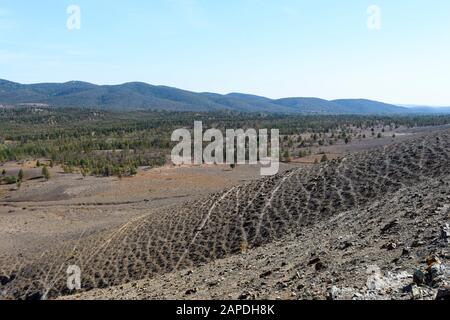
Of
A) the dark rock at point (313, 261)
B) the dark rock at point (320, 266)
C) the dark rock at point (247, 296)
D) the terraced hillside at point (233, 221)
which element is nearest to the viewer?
the dark rock at point (247, 296)

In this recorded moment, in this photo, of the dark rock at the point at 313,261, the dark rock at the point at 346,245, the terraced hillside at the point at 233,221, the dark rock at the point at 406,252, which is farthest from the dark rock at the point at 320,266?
the terraced hillside at the point at 233,221

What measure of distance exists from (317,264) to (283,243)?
5460 mm

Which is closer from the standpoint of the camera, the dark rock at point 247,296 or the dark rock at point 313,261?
the dark rock at point 247,296

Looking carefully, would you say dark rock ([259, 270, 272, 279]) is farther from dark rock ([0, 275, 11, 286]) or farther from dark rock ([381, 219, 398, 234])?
dark rock ([0, 275, 11, 286])

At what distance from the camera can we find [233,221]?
21.2 metres

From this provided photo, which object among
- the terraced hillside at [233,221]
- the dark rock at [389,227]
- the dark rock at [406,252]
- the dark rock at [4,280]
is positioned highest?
the dark rock at [406,252]

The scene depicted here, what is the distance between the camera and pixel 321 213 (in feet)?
62.8

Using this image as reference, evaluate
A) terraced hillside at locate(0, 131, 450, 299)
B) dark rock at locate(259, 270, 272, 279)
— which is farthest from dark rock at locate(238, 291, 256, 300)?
terraced hillside at locate(0, 131, 450, 299)

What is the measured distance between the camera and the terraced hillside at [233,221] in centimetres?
1873

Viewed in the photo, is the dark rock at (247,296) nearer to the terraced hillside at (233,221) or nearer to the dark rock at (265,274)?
the dark rock at (265,274)

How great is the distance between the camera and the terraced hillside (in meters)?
18.7

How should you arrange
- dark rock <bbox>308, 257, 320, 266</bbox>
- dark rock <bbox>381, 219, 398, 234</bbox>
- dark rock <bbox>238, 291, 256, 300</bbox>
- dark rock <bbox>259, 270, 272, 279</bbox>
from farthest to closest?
1. dark rock <bbox>381, 219, 398, 234</bbox>
2. dark rock <bbox>259, 270, 272, 279</bbox>
3. dark rock <bbox>308, 257, 320, 266</bbox>
4. dark rock <bbox>238, 291, 256, 300</bbox>

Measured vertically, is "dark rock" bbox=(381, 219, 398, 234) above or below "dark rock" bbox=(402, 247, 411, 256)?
below
